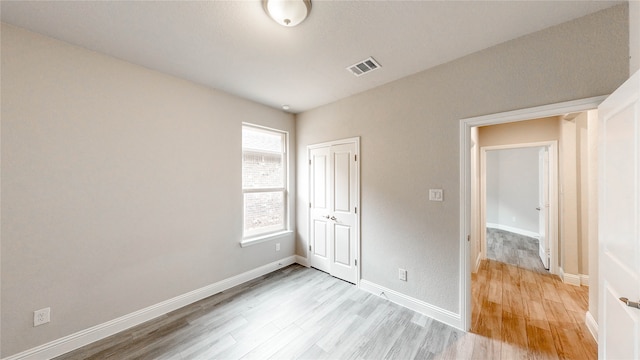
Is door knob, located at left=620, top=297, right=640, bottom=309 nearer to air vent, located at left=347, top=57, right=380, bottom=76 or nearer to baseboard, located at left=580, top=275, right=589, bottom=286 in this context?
air vent, located at left=347, top=57, right=380, bottom=76

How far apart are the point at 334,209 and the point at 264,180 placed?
Answer: 4.07ft

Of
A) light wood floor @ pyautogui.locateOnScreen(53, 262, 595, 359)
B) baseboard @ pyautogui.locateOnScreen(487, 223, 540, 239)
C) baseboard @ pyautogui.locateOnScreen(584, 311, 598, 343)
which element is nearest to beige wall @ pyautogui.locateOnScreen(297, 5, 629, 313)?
light wood floor @ pyautogui.locateOnScreen(53, 262, 595, 359)

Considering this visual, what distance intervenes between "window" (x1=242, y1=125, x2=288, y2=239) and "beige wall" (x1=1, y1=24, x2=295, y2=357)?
39 centimetres

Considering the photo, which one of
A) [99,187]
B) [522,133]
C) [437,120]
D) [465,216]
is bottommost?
[465,216]

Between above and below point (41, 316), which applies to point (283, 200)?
above

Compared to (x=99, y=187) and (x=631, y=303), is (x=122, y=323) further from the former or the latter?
(x=631, y=303)

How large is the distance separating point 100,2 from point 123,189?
1571 millimetres

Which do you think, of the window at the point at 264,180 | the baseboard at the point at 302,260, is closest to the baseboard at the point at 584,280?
the baseboard at the point at 302,260

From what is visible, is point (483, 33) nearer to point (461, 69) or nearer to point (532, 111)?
point (461, 69)

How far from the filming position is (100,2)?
1.49 m

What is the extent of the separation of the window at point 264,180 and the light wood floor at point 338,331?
1.06 meters

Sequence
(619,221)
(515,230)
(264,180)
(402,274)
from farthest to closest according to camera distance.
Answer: (515,230) → (264,180) → (402,274) → (619,221)

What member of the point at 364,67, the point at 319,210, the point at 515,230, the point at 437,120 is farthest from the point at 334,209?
the point at 515,230

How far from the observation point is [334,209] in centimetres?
335
